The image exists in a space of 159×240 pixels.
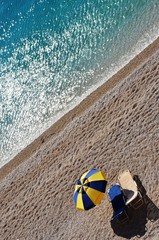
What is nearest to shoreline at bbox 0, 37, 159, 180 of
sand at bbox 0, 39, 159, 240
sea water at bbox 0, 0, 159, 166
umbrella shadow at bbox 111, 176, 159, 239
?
sand at bbox 0, 39, 159, 240

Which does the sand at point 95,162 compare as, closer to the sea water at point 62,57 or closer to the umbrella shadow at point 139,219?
the umbrella shadow at point 139,219

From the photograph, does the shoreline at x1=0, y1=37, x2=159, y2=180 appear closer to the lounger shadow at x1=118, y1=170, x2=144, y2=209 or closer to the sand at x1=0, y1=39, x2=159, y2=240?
the sand at x1=0, y1=39, x2=159, y2=240

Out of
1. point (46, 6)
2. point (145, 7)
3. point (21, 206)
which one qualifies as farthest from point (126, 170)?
point (46, 6)

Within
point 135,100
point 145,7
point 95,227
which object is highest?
point 145,7

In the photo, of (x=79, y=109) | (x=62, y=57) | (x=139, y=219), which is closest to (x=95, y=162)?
(x=139, y=219)

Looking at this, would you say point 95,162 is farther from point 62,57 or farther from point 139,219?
point 62,57

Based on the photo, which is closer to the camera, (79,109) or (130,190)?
(130,190)

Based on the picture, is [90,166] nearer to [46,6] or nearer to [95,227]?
[95,227]
